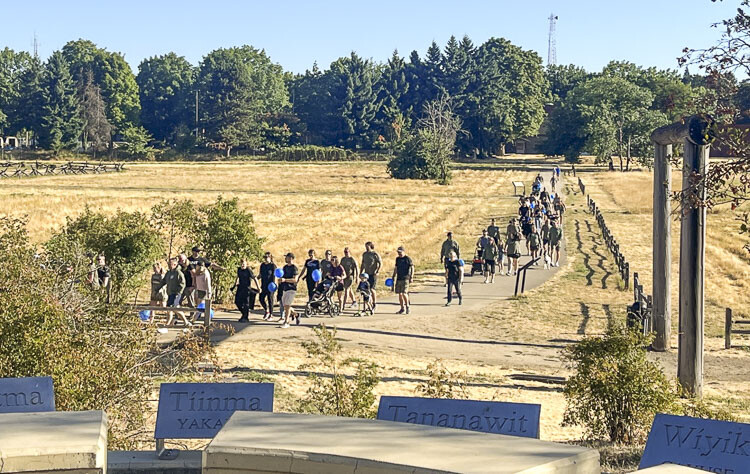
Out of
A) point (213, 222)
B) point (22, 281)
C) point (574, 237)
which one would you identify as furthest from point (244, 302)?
point (574, 237)

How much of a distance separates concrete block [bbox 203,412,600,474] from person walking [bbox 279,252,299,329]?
13703mm

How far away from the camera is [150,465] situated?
291 inches

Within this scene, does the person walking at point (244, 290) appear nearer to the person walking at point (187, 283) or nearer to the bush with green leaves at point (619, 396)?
the person walking at point (187, 283)

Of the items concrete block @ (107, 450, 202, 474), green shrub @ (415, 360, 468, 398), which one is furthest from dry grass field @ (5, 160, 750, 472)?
concrete block @ (107, 450, 202, 474)

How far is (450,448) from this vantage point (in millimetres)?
5320

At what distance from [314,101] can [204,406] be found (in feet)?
441

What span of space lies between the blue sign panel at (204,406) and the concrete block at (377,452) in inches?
64.1

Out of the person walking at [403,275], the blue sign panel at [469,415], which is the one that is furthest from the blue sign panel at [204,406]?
the person walking at [403,275]

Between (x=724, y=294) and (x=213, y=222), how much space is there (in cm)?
1381

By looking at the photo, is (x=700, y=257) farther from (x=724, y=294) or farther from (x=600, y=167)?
(x=600, y=167)

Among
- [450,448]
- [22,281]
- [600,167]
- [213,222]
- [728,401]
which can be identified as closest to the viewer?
[450,448]

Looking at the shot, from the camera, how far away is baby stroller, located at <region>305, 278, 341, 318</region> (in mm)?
20781

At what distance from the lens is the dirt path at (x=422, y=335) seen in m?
17.9

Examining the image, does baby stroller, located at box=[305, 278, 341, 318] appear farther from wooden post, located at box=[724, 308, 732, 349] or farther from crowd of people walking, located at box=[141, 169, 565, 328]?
wooden post, located at box=[724, 308, 732, 349]
